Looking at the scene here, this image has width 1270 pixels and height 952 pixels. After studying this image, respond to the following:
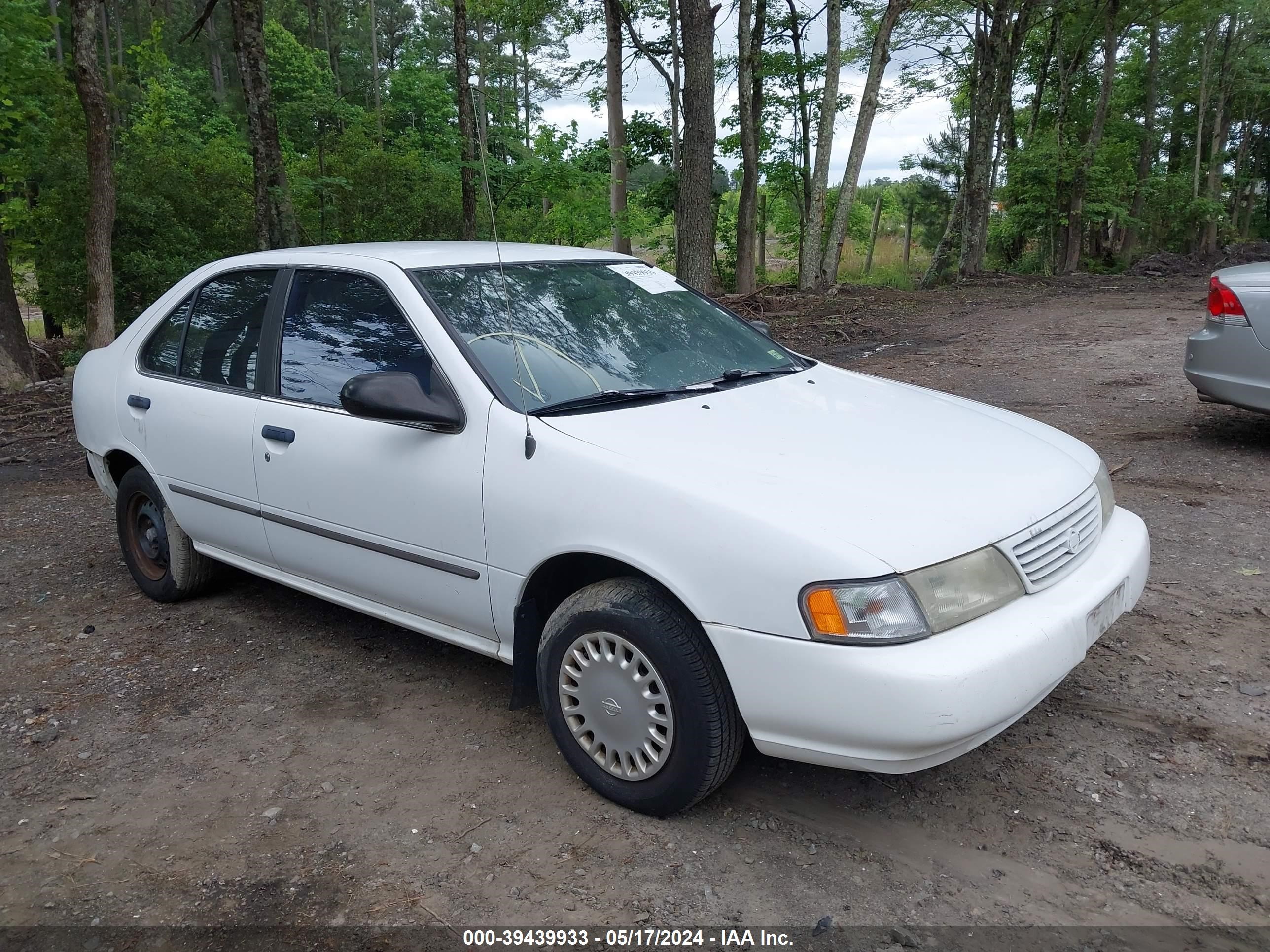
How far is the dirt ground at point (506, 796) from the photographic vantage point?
2.55m

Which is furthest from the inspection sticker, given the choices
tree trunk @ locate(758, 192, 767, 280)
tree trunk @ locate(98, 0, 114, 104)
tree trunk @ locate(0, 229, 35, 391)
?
tree trunk @ locate(98, 0, 114, 104)

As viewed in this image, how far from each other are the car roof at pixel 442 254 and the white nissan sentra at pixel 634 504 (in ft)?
0.09

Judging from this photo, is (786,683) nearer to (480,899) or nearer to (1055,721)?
(480,899)

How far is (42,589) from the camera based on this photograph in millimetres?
5074

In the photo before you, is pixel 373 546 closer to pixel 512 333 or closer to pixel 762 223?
pixel 512 333

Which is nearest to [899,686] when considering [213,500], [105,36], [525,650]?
[525,650]

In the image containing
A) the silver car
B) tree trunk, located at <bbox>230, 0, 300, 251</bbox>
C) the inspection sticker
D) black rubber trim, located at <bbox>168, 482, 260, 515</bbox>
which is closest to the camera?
black rubber trim, located at <bbox>168, 482, 260, 515</bbox>

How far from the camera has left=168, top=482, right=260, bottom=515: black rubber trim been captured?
3.96 m

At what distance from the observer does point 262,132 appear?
38.5 ft

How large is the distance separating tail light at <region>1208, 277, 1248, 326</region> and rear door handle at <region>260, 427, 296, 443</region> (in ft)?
18.2

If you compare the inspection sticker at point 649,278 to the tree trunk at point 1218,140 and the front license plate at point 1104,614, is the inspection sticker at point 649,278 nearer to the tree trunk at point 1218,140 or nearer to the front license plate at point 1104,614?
the front license plate at point 1104,614

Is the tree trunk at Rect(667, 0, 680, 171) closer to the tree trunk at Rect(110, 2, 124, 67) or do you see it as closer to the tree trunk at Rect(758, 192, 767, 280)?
the tree trunk at Rect(758, 192, 767, 280)

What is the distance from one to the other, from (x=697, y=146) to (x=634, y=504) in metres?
8.07

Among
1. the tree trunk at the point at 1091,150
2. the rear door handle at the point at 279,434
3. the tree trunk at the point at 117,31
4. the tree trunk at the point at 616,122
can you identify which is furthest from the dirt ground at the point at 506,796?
the tree trunk at the point at 117,31
